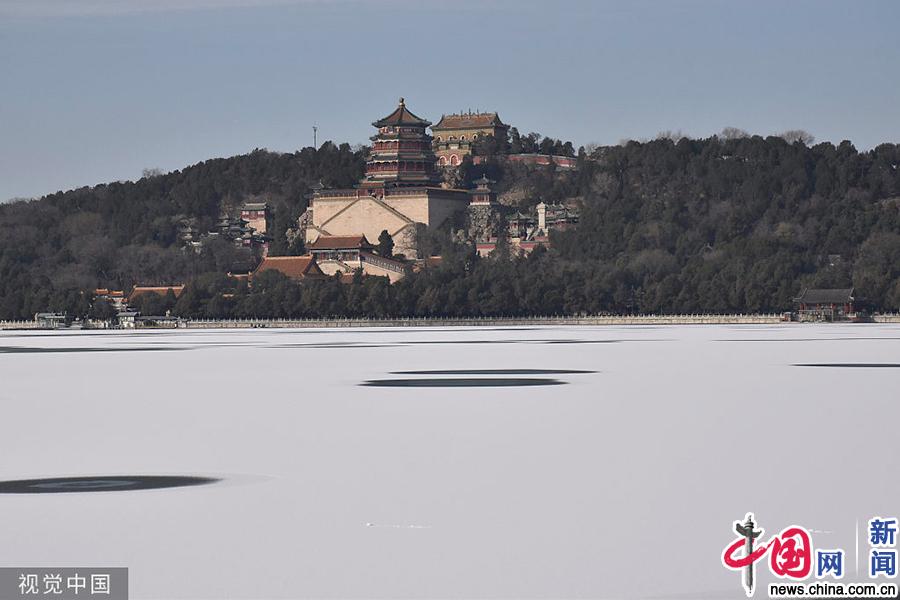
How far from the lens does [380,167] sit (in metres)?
150

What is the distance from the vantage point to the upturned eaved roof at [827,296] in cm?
10781

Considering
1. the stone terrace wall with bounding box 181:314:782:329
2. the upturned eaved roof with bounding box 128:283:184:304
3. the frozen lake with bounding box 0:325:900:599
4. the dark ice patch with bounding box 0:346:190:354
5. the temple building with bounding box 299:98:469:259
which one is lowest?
the stone terrace wall with bounding box 181:314:782:329

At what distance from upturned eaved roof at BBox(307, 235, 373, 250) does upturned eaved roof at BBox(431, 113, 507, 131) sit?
116 ft

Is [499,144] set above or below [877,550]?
above

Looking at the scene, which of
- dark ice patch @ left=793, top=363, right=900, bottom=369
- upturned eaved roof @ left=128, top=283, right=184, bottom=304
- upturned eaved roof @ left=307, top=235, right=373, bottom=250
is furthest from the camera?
upturned eaved roof @ left=307, top=235, right=373, bottom=250

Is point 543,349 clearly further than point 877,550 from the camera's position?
Yes

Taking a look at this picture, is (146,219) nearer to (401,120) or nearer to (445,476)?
(401,120)

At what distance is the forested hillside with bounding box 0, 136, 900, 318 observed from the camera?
112 m

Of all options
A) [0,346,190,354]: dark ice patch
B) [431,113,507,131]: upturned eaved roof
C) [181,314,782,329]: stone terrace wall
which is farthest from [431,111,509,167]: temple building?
[0,346,190,354]: dark ice patch

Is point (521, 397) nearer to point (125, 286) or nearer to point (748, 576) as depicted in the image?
point (748, 576)

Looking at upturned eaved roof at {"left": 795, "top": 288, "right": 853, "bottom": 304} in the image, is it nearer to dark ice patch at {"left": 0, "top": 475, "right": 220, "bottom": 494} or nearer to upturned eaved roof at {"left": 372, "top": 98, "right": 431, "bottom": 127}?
upturned eaved roof at {"left": 372, "top": 98, "right": 431, "bottom": 127}

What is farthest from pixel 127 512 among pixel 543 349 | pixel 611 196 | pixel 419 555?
pixel 611 196

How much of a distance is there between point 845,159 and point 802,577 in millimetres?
139935

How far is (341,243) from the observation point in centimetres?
13388
